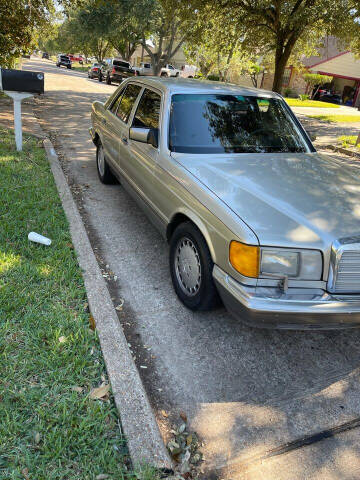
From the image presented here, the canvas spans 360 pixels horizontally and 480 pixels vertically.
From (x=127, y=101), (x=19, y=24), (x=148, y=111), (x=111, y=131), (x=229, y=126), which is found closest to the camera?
(x=229, y=126)

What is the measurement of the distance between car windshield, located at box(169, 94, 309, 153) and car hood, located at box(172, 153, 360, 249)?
0.63ft

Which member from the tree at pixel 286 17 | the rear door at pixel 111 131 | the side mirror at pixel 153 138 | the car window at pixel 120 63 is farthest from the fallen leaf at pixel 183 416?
the car window at pixel 120 63

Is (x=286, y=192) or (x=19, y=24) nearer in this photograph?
(x=286, y=192)

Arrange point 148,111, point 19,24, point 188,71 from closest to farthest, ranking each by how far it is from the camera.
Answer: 1. point 148,111
2. point 19,24
3. point 188,71

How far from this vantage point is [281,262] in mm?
2504

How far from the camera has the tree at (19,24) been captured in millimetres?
11234

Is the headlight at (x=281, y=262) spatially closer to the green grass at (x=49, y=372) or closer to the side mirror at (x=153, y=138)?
the green grass at (x=49, y=372)

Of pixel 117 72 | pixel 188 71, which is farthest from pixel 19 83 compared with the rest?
pixel 188 71

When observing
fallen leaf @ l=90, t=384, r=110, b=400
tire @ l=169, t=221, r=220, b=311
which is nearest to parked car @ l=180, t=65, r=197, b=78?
tire @ l=169, t=221, r=220, b=311

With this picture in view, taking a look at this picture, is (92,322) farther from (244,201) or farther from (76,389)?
(244,201)

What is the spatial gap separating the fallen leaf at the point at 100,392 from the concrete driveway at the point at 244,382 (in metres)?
0.31

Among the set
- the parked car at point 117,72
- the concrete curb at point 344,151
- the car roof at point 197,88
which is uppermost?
the parked car at point 117,72

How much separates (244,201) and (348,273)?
84 cm

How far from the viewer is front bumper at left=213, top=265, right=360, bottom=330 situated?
8.05 feet
